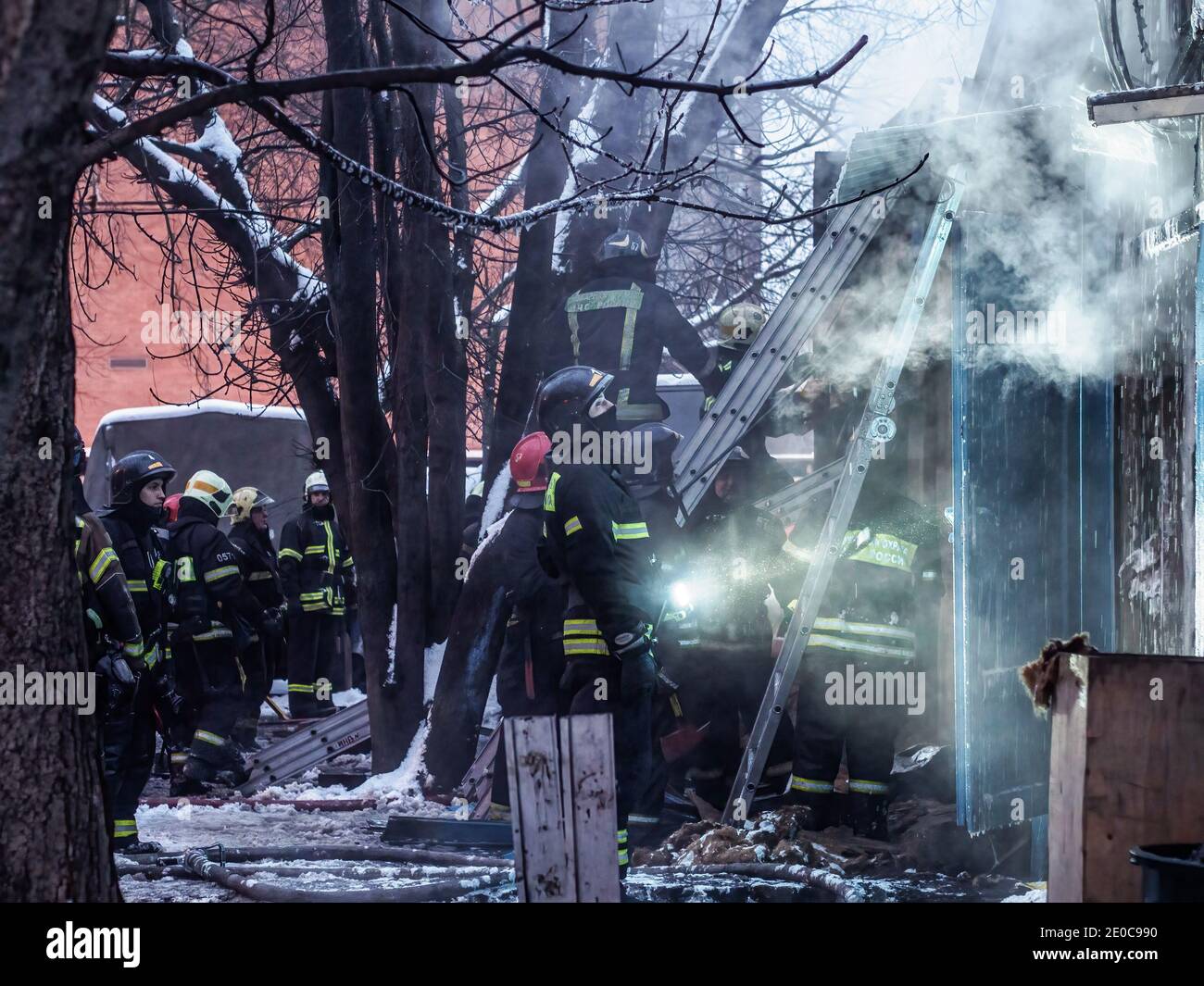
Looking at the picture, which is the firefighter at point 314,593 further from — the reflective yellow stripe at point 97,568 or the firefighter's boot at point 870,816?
the firefighter's boot at point 870,816

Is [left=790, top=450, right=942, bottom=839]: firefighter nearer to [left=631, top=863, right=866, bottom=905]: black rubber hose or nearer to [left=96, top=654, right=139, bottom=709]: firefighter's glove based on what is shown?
[left=631, top=863, right=866, bottom=905]: black rubber hose

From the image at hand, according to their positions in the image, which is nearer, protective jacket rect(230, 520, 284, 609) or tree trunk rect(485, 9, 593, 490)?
tree trunk rect(485, 9, 593, 490)

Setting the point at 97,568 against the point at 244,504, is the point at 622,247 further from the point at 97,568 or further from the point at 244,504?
the point at 244,504

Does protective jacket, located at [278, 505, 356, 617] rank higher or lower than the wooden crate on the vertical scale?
higher

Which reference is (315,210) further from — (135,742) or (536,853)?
(536,853)

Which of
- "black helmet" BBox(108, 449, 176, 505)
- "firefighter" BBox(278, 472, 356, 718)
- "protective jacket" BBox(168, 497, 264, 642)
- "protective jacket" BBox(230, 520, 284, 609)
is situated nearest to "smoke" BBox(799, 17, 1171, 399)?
"black helmet" BBox(108, 449, 176, 505)

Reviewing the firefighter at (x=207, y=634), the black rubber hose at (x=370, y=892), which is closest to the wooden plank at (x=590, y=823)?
the black rubber hose at (x=370, y=892)

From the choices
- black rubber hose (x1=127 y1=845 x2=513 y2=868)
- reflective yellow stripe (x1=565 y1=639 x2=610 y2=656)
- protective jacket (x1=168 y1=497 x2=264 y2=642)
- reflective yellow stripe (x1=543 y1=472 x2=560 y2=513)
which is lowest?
black rubber hose (x1=127 y1=845 x2=513 y2=868)

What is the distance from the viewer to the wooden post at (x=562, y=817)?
4094 millimetres

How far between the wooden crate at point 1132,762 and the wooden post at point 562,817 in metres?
1.43

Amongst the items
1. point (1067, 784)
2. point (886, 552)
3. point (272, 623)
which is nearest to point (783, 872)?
point (886, 552)

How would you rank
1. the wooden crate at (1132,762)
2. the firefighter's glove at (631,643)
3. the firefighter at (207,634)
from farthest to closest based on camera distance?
the firefighter at (207,634) → the firefighter's glove at (631,643) → the wooden crate at (1132,762)

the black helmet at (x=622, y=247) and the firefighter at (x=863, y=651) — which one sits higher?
the black helmet at (x=622, y=247)

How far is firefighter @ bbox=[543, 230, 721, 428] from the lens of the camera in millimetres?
8516
